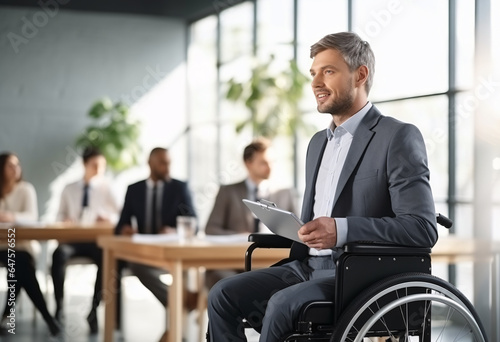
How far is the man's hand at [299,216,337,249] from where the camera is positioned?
2383mm

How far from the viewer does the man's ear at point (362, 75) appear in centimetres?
268

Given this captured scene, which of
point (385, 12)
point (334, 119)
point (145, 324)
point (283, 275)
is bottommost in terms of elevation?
point (145, 324)

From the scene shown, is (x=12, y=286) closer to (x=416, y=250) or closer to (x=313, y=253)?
(x=313, y=253)

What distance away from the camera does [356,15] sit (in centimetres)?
740

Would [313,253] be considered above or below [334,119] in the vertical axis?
below

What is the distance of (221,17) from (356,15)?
11.9ft

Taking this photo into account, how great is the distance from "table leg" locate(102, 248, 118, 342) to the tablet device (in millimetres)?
2245

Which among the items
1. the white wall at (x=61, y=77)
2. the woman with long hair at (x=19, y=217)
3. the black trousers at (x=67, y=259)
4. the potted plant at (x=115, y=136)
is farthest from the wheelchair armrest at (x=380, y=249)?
the white wall at (x=61, y=77)

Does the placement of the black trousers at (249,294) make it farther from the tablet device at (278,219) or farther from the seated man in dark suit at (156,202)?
the seated man in dark suit at (156,202)

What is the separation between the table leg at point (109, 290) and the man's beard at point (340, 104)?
244 cm

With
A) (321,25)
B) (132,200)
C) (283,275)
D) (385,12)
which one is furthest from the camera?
(321,25)

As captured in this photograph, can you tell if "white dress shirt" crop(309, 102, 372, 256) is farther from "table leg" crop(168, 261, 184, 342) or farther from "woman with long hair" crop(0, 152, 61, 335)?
"woman with long hair" crop(0, 152, 61, 335)

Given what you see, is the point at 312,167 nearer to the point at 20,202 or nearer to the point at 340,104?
the point at 340,104

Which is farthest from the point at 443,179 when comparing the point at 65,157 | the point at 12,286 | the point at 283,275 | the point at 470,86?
the point at 65,157
